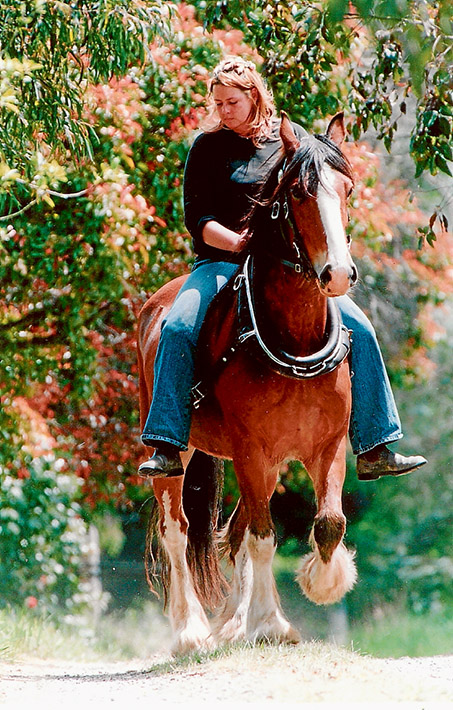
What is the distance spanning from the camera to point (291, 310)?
17.0ft

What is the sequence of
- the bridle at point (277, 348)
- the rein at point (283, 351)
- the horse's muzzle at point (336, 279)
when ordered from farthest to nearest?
the rein at point (283, 351) → the bridle at point (277, 348) → the horse's muzzle at point (336, 279)

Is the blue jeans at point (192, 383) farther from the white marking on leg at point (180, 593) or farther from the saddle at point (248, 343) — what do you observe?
the white marking on leg at point (180, 593)

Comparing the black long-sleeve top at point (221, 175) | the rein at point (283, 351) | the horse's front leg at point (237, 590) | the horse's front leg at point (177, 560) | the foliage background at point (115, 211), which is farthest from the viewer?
the foliage background at point (115, 211)

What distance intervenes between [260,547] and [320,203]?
5.77ft

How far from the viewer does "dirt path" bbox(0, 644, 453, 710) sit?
187 inches

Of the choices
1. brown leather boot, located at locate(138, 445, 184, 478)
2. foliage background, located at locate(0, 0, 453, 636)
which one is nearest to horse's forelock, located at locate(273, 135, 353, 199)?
brown leather boot, located at locate(138, 445, 184, 478)

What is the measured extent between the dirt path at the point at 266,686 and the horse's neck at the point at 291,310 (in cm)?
146

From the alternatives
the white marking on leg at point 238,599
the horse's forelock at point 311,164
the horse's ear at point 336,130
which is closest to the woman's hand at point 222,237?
the horse's forelock at point 311,164

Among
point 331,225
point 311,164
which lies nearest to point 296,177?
point 311,164

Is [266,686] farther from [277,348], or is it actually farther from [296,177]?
[296,177]

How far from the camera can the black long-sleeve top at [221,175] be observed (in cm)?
565

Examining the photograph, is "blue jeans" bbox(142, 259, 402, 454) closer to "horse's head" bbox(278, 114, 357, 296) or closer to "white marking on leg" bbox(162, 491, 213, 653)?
"horse's head" bbox(278, 114, 357, 296)

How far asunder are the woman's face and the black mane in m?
0.56

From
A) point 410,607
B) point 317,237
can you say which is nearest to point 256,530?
point 317,237
